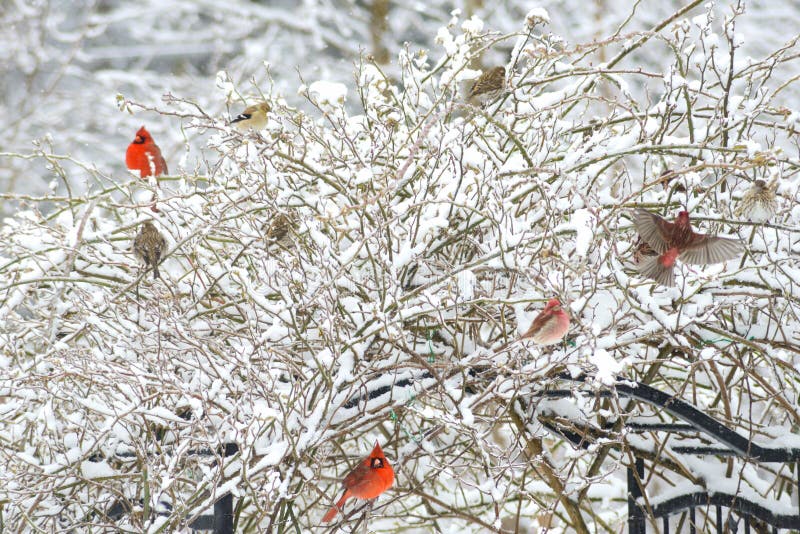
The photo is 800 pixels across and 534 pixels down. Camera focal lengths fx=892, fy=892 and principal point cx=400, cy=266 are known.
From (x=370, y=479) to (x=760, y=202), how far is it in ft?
4.13

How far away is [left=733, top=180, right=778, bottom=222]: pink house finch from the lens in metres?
2.20

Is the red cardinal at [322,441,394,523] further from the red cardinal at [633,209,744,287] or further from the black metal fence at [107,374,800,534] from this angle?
the red cardinal at [633,209,744,287]

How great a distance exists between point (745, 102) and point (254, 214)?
1542mm

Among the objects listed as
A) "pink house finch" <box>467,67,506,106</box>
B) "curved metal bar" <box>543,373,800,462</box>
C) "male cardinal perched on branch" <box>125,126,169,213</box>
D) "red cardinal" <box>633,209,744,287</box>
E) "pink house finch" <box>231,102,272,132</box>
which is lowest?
"curved metal bar" <box>543,373,800,462</box>

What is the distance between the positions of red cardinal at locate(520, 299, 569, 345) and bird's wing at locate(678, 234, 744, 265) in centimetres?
40

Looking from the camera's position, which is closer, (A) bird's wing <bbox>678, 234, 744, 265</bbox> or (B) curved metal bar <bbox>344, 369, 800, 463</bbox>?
(A) bird's wing <bbox>678, 234, 744, 265</bbox>

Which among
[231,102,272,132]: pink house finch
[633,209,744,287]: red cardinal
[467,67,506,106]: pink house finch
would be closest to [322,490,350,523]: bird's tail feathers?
[633,209,744,287]: red cardinal

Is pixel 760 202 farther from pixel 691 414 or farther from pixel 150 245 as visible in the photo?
pixel 150 245

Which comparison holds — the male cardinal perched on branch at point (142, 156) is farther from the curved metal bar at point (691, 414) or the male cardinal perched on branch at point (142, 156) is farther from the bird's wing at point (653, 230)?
the bird's wing at point (653, 230)

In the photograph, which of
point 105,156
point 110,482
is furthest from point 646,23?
point 110,482

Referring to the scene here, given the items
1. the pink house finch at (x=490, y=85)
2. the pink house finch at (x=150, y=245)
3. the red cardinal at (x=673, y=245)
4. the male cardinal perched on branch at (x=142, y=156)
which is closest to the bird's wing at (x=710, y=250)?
the red cardinal at (x=673, y=245)

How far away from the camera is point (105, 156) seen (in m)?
10.9

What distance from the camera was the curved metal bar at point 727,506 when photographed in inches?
104

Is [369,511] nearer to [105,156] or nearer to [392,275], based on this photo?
[392,275]
